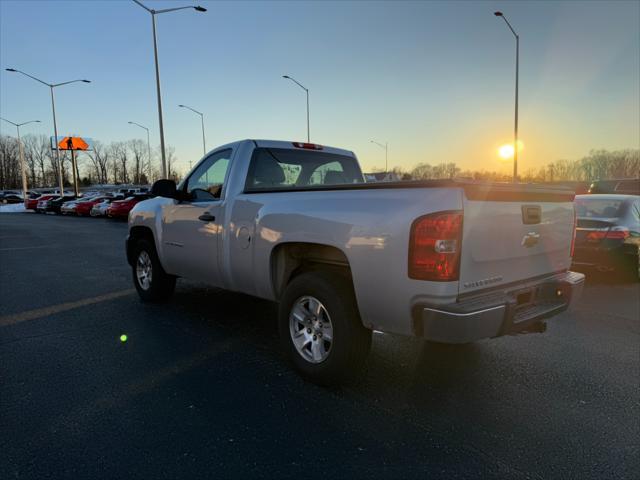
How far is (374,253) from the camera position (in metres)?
2.88

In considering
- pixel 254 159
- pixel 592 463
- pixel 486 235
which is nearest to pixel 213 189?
pixel 254 159

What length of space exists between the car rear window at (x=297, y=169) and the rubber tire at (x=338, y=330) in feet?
3.69

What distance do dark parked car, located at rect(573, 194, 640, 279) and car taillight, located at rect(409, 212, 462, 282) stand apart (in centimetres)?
558

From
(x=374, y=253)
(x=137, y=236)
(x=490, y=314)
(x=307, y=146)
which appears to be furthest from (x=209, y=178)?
(x=490, y=314)

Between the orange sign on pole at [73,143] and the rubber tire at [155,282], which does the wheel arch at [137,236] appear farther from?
the orange sign on pole at [73,143]

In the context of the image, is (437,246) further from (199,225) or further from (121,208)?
(121,208)

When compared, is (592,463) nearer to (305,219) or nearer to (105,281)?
(305,219)

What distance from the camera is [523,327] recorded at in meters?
3.06

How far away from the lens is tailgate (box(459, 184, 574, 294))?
2758 millimetres

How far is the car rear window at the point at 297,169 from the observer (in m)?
4.43

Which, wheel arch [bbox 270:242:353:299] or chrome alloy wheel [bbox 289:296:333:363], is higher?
wheel arch [bbox 270:242:353:299]

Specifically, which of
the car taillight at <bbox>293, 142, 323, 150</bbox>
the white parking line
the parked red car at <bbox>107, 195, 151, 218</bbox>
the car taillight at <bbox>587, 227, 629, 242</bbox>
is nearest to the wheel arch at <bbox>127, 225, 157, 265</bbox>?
the white parking line

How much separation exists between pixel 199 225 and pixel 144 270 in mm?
1815

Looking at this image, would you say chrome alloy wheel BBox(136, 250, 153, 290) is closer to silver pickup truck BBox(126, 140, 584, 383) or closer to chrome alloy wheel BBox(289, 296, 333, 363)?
silver pickup truck BBox(126, 140, 584, 383)
